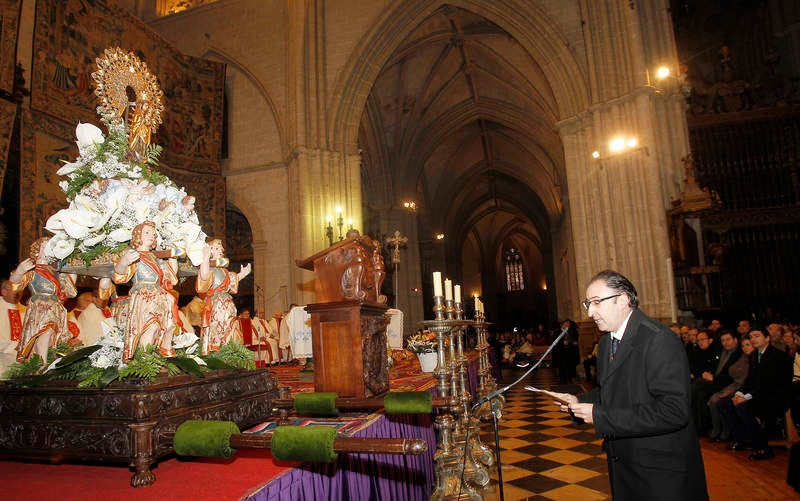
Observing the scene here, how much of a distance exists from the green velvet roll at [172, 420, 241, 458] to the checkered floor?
287 centimetres

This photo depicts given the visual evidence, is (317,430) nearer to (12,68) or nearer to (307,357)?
(307,357)

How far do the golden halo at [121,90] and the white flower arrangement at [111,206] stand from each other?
154mm

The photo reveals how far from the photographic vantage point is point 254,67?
46.9 ft

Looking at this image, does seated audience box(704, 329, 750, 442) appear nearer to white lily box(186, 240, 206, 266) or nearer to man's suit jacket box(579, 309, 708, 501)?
man's suit jacket box(579, 309, 708, 501)

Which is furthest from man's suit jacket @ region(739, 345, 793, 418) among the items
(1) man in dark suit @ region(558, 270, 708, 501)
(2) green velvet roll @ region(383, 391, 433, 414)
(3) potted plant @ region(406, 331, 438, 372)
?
(2) green velvet roll @ region(383, 391, 433, 414)

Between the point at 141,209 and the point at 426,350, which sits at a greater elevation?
the point at 141,209

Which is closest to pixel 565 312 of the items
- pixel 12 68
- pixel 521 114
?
pixel 521 114

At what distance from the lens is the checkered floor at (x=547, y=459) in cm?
399

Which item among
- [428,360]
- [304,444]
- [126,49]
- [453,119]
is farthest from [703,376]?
[453,119]

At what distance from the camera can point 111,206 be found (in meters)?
2.39

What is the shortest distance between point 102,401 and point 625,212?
10.5 meters

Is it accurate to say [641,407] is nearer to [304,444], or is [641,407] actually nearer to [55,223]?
[304,444]

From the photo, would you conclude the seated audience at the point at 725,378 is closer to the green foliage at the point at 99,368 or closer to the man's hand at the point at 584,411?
the man's hand at the point at 584,411

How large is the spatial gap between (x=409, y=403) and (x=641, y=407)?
3.98 ft
